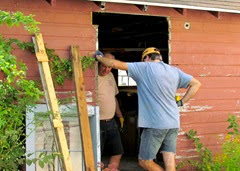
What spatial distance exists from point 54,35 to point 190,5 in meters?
2.09

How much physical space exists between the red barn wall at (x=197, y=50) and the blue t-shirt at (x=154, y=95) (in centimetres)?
80

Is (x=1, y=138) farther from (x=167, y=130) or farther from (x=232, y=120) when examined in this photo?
(x=232, y=120)

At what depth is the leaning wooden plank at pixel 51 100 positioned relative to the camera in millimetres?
5941

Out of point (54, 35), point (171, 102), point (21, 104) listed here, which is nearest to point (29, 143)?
point (21, 104)

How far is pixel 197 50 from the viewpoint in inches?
315

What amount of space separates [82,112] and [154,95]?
0.99m

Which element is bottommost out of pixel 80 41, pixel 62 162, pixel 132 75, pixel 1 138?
pixel 62 162

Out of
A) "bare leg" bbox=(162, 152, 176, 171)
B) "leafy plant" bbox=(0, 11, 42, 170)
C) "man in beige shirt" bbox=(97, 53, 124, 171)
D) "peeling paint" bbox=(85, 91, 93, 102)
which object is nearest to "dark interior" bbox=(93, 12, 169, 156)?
"man in beige shirt" bbox=(97, 53, 124, 171)

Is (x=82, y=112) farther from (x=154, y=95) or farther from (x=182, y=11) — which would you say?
(x=182, y=11)

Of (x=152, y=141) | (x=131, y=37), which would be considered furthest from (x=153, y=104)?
(x=131, y=37)

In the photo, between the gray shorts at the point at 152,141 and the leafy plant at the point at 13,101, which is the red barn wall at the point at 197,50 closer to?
the leafy plant at the point at 13,101

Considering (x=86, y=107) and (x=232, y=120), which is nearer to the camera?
(x=86, y=107)

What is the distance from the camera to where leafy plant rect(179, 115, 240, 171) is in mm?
7629

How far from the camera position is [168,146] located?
268 inches
